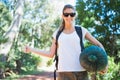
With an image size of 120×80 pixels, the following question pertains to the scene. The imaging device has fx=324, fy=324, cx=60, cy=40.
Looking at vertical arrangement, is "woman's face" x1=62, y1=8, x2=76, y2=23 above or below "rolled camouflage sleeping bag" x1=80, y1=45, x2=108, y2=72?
above

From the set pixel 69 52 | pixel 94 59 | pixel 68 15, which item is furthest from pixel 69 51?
pixel 68 15

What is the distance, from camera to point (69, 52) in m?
3.11

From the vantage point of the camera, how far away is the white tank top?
3074mm

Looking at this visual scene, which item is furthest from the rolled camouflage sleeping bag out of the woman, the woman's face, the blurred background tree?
the blurred background tree

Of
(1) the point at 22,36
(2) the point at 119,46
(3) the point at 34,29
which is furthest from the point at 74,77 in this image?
(3) the point at 34,29

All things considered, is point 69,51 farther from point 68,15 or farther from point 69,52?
point 68,15

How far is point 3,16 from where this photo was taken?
21.0 metres

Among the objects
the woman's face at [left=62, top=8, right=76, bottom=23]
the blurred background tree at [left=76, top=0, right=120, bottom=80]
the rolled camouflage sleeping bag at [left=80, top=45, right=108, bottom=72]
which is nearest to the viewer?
the rolled camouflage sleeping bag at [left=80, top=45, right=108, bottom=72]

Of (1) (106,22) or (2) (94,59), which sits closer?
(2) (94,59)

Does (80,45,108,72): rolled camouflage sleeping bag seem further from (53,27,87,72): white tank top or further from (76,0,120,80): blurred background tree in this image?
(76,0,120,80): blurred background tree

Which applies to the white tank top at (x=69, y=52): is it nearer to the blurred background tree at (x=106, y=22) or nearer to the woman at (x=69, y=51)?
the woman at (x=69, y=51)

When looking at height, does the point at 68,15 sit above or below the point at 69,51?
above

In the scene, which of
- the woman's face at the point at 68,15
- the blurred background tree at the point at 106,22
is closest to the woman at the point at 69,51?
the woman's face at the point at 68,15

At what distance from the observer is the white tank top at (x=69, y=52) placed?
3.07 metres
